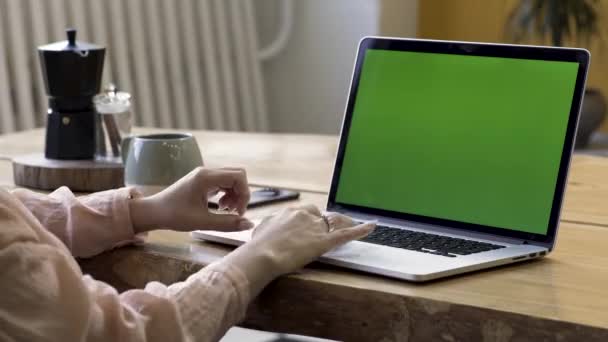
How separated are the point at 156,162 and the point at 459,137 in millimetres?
434

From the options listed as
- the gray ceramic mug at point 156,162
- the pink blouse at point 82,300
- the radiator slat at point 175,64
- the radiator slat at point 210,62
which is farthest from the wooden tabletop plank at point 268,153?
the radiator slat at point 210,62

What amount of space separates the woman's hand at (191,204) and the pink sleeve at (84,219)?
0.8 inches

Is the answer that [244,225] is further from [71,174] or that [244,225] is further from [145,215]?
[71,174]

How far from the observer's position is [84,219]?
1.25m

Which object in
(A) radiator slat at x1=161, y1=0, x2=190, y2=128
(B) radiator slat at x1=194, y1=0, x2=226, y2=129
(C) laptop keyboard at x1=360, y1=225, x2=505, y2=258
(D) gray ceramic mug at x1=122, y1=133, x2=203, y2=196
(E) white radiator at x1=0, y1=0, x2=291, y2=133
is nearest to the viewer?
(C) laptop keyboard at x1=360, y1=225, x2=505, y2=258

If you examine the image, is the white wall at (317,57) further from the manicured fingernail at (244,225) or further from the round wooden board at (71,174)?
the manicured fingernail at (244,225)

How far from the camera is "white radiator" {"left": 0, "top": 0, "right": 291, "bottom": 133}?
117 inches

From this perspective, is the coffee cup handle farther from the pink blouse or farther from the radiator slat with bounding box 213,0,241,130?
the radiator slat with bounding box 213,0,241,130

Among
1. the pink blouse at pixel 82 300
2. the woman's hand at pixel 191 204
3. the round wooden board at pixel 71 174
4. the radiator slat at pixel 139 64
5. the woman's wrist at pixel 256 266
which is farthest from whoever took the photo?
the radiator slat at pixel 139 64

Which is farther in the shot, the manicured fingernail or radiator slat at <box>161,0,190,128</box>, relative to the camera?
radiator slat at <box>161,0,190,128</box>

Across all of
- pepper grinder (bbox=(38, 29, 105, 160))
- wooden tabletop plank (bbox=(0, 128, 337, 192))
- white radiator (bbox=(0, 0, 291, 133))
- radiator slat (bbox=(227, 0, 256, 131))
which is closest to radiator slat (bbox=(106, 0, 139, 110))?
white radiator (bbox=(0, 0, 291, 133))

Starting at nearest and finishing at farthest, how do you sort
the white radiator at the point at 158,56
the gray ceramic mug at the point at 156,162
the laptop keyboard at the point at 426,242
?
the laptop keyboard at the point at 426,242 → the gray ceramic mug at the point at 156,162 → the white radiator at the point at 158,56

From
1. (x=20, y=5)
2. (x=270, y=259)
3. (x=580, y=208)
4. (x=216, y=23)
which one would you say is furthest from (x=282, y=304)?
(x=216, y=23)

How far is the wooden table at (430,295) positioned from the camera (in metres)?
0.94
